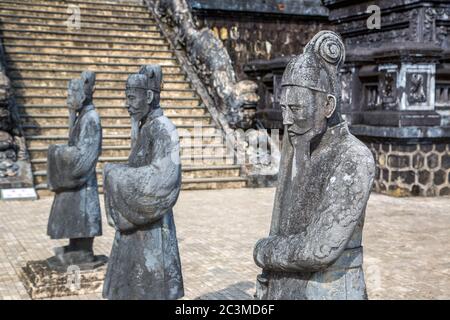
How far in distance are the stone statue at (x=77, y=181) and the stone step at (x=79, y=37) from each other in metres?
9.82

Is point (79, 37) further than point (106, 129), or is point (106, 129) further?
point (79, 37)

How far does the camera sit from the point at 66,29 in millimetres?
15789

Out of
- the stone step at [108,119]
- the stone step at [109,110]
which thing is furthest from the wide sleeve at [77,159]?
the stone step at [109,110]

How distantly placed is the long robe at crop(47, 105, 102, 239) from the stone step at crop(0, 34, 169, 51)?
974 cm

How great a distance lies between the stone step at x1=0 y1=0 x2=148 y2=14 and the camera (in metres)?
16.2

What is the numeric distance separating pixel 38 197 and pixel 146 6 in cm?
898

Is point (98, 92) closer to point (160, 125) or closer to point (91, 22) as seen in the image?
point (91, 22)

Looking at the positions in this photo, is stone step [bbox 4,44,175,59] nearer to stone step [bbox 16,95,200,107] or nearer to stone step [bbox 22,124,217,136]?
stone step [bbox 16,95,200,107]

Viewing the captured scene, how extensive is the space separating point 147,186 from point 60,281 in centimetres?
258

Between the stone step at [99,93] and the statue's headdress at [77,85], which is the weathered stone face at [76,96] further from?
the stone step at [99,93]

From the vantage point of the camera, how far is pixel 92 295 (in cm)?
573

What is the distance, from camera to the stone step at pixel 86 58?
46.9ft

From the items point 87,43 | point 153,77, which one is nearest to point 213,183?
point 87,43

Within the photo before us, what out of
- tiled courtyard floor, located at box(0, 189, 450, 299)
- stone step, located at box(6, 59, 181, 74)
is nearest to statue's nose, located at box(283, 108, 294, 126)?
tiled courtyard floor, located at box(0, 189, 450, 299)
